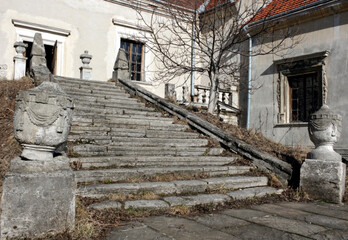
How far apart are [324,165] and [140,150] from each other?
11.2ft

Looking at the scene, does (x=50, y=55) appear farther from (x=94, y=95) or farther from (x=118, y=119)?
(x=118, y=119)

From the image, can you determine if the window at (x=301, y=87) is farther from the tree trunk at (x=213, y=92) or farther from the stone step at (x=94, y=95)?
the stone step at (x=94, y=95)

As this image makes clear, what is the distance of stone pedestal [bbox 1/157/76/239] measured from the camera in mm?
2965

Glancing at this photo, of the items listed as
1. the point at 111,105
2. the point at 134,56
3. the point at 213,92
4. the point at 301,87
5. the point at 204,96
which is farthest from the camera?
the point at 134,56

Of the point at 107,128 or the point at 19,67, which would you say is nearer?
the point at 107,128

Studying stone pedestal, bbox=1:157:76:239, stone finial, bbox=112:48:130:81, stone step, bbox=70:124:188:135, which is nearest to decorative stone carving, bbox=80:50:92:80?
stone finial, bbox=112:48:130:81

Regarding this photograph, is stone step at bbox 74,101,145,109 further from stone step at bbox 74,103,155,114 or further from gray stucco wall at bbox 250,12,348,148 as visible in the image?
gray stucco wall at bbox 250,12,348,148

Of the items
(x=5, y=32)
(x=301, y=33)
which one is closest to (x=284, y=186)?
(x=301, y=33)

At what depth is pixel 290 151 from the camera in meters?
8.02

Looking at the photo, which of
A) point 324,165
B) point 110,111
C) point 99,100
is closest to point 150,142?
point 110,111

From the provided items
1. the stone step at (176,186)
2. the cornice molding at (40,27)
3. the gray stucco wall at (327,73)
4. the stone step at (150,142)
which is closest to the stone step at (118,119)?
the stone step at (150,142)

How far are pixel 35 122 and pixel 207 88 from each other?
11.3 metres

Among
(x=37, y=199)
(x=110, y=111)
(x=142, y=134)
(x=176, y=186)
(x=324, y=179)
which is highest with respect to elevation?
(x=110, y=111)

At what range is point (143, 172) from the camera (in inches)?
214
